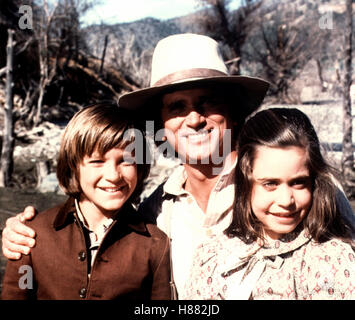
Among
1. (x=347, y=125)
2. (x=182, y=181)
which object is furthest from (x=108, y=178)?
(x=347, y=125)

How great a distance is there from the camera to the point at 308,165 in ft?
6.35

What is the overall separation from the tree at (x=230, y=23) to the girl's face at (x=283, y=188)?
1950 cm

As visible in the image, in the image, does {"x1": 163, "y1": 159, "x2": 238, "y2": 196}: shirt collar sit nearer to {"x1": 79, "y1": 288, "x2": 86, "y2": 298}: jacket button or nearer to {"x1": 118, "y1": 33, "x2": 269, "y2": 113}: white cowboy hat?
{"x1": 118, "y1": 33, "x2": 269, "y2": 113}: white cowboy hat

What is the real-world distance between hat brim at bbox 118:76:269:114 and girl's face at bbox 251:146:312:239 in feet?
1.66

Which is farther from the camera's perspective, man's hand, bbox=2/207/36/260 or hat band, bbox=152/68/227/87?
hat band, bbox=152/68/227/87

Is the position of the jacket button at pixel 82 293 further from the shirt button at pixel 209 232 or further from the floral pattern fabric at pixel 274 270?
the shirt button at pixel 209 232

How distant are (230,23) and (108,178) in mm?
20746

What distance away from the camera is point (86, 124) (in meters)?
2.14

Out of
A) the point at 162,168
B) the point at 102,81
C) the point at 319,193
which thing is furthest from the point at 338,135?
the point at 102,81

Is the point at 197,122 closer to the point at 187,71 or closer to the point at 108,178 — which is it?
the point at 187,71

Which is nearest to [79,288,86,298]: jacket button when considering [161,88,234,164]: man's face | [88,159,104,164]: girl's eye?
[88,159,104,164]: girl's eye

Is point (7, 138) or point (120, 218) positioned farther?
point (7, 138)

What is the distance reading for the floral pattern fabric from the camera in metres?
1.79

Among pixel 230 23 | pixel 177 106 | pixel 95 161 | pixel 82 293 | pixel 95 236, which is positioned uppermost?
pixel 230 23
